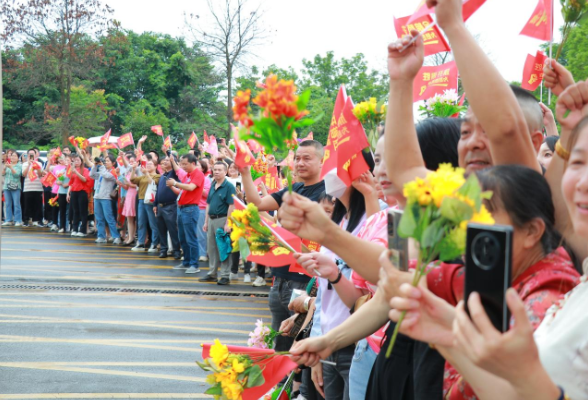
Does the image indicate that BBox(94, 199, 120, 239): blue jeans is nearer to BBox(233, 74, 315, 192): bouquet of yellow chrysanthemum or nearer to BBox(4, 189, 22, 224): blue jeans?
BBox(4, 189, 22, 224): blue jeans

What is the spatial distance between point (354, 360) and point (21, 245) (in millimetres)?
13189

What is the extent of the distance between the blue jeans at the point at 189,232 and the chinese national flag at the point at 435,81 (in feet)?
25.4

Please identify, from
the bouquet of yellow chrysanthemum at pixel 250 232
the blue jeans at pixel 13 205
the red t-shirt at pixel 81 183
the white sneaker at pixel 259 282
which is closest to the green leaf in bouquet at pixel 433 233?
the bouquet of yellow chrysanthemum at pixel 250 232

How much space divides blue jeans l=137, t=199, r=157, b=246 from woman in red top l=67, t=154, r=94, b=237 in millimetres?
2486

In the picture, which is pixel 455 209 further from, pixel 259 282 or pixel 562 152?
pixel 259 282

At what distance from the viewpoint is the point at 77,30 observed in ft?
101

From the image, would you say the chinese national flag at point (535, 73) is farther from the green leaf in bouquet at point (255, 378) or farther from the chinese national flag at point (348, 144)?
the green leaf in bouquet at point (255, 378)

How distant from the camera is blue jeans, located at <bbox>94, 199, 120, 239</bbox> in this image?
14953mm

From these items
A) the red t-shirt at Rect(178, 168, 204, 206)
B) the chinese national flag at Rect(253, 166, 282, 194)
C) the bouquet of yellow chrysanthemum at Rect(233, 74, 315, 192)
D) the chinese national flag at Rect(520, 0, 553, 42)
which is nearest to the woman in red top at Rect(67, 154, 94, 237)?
the red t-shirt at Rect(178, 168, 204, 206)

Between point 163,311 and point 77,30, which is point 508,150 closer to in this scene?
point 163,311

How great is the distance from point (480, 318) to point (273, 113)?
798 mm

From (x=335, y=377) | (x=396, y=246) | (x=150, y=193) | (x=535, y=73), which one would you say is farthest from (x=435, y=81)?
(x=150, y=193)

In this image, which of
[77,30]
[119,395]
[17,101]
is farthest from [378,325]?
[17,101]

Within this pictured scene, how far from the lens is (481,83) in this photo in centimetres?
186
